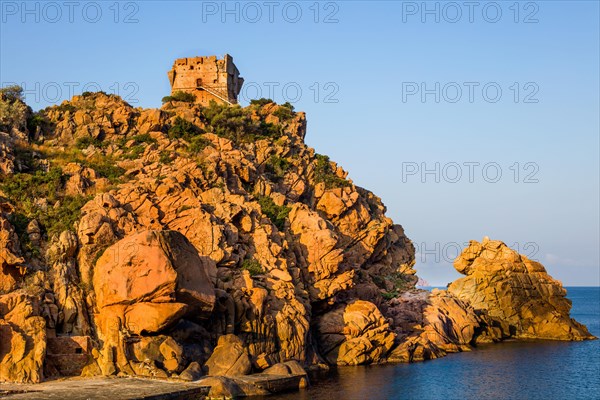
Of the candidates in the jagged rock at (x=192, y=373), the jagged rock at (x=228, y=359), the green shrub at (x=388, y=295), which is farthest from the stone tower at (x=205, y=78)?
the jagged rock at (x=192, y=373)

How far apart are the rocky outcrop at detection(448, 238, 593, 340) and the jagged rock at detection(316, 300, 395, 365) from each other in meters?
20.8

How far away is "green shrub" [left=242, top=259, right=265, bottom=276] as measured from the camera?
166ft

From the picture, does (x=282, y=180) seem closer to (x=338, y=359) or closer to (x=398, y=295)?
(x=398, y=295)

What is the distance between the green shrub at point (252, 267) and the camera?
50562 millimetres

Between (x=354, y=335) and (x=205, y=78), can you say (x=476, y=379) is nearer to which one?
(x=354, y=335)

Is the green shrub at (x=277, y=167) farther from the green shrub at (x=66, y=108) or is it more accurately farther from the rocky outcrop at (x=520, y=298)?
the rocky outcrop at (x=520, y=298)

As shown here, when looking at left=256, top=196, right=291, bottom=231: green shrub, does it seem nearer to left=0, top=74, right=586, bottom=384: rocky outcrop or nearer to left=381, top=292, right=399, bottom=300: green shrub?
left=0, top=74, right=586, bottom=384: rocky outcrop

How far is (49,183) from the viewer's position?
49.9 m

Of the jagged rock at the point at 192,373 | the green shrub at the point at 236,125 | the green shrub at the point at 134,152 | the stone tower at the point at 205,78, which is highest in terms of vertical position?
the stone tower at the point at 205,78

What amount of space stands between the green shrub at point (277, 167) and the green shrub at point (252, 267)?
54.8 ft

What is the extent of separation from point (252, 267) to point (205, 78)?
3985cm

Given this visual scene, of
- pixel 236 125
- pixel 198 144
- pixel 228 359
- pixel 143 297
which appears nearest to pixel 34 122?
pixel 198 144

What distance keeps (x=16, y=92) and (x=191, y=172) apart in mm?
20909

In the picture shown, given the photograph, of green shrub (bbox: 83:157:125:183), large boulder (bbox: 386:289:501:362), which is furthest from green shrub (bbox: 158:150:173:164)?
large boulder (bbox: 386:289:501:362)
